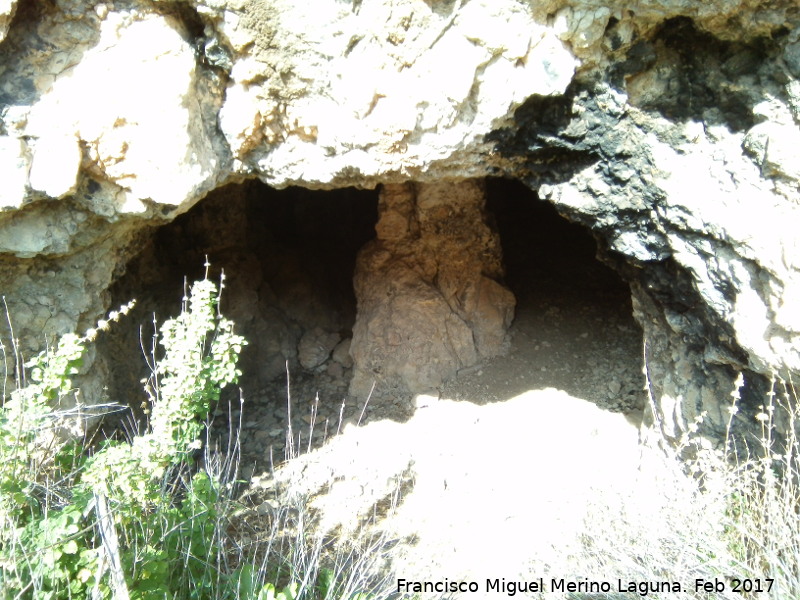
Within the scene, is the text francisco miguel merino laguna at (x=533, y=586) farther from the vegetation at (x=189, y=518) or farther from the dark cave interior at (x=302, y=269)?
the dark cave interior at (x=302, y=269)

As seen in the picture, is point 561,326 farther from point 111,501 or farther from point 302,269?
point 111,501

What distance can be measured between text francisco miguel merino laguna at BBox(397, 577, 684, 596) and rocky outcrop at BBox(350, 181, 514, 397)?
5.11 feet

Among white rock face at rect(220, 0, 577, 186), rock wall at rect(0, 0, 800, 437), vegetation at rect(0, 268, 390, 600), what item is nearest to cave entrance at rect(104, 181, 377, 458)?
rock wall at rect(0, 0, 800, 437)

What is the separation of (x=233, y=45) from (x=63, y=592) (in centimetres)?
209

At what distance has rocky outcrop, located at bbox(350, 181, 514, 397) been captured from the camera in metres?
4.50

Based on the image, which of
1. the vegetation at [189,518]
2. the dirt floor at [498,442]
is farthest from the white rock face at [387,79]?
the dirt floor at [498,442]

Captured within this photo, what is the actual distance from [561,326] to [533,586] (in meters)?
2.10

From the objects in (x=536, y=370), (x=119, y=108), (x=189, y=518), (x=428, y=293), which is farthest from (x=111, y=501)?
(x=536, y=370)

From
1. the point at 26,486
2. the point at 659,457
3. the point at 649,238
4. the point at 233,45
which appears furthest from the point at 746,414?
the point at 26,486

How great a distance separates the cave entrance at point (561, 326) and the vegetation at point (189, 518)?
4.55 feet

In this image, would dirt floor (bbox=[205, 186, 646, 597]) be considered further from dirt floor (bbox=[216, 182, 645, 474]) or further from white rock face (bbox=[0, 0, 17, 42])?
white rock face (bbox=[0, 0, 17, 42])

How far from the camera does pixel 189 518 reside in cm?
249

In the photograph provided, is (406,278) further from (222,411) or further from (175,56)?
(175,56)

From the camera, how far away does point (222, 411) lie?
4.44 metres
